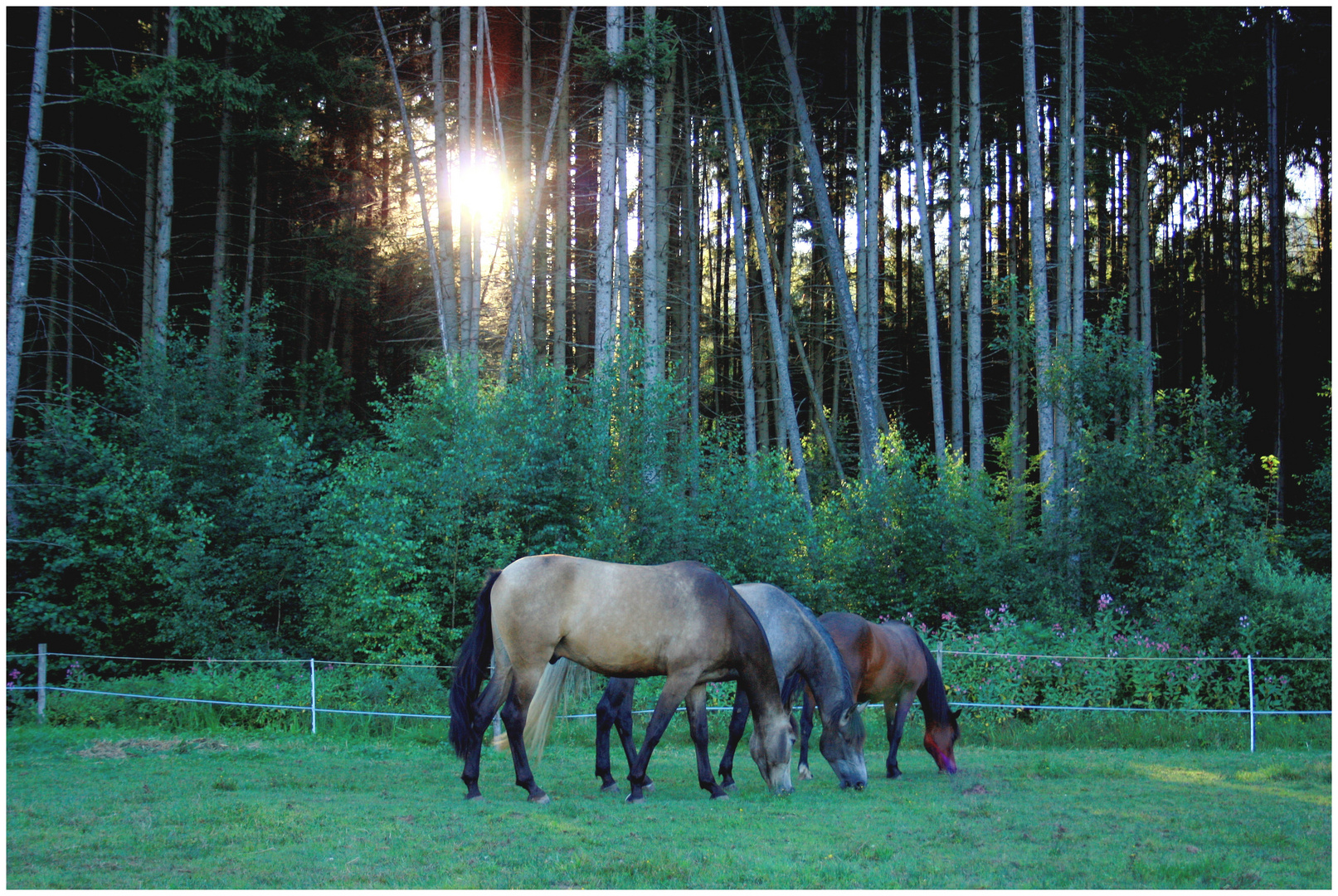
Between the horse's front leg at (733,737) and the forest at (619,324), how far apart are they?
4.50 m

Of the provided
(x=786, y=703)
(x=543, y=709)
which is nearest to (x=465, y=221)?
(x=543, y=709)

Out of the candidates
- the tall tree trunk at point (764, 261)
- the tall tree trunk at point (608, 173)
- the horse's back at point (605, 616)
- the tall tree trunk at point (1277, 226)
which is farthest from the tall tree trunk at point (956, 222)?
the horse's back at point (605, 616)

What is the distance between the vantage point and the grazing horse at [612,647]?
7328mm

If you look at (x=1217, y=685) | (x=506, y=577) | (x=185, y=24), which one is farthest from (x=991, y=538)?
(x=185, y=24)

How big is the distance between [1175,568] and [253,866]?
11966mm

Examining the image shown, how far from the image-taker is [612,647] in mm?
7332

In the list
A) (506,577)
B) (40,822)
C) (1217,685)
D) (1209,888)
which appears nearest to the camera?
(1209,888)

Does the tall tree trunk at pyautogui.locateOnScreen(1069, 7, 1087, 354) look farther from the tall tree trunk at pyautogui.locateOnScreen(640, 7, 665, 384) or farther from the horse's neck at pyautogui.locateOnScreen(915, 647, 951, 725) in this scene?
the horse's neck at pyautogui.locateOnScreen(915, 647, 951, 725)

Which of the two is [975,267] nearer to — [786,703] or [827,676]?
[827,676]

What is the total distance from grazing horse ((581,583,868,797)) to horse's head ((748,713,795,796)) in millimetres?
318

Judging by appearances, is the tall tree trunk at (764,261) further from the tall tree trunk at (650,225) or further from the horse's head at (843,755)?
the horse's head at (843,755)

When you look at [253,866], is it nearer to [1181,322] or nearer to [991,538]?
[991,538]

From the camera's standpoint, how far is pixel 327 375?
71.9 ft

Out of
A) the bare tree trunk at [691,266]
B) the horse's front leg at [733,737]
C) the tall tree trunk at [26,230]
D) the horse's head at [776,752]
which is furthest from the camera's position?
the bare tree trunk at [691,266]
